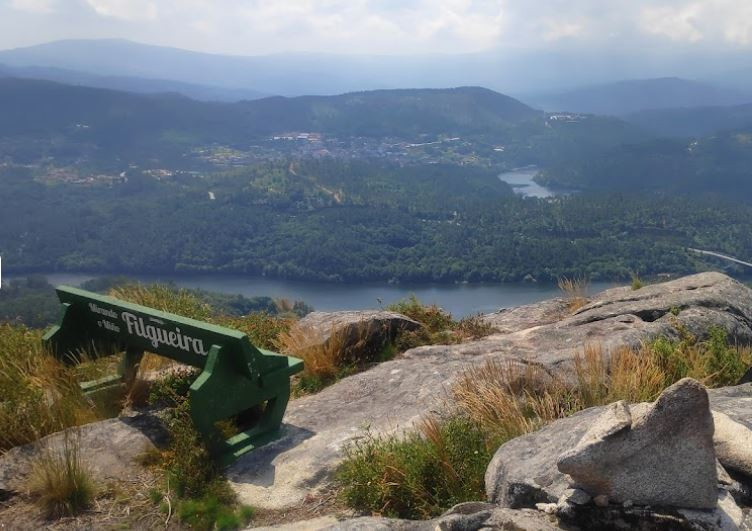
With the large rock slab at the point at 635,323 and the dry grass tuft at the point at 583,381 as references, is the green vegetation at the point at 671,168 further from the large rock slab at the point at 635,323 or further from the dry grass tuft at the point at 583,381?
the dry grass tuft at the point at 583,381

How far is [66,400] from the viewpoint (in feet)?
19.6

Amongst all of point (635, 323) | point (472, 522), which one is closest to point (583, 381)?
point (635, 323)

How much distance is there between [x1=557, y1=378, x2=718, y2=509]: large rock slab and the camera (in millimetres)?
3170

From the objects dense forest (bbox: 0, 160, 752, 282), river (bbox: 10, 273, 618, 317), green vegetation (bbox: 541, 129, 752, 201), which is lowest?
river (bbox: 10, 273, 618, 317)

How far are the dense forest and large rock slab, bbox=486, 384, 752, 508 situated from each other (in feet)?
307

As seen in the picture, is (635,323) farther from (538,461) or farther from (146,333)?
(146,333)

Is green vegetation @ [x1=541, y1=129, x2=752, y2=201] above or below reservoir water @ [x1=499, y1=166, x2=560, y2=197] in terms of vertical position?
above

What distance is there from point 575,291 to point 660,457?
8596 millimetres

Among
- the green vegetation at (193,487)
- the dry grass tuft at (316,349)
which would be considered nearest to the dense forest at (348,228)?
the dry grass tuft at (316,349)

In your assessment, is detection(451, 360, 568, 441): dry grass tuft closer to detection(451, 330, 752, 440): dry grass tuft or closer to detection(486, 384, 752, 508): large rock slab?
detection(451, 330, 752, 440): dry grass tuft

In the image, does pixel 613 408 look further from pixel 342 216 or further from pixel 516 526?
pixel 342 216

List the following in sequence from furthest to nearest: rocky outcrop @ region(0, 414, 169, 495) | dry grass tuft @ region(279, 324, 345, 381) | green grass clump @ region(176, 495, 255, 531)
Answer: dry grass tuft @ region(279, 324, 345, 381) → rocky outcrop @ region(0, 414, 169, 495) → green grass clump @ region(176, 495, 255, 531)

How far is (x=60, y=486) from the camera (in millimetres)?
4766

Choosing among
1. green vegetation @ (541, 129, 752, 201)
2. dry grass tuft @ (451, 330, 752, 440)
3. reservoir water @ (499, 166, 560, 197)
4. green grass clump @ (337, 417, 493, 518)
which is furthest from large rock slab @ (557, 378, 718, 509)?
reservoir water @ (499, 166, 560, 197)
